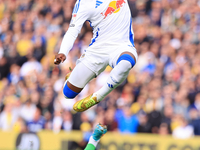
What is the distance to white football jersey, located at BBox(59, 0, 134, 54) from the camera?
7156mm

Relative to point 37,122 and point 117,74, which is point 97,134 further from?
point 37,122

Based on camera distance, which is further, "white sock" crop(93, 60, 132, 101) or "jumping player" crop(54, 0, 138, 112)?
"jumping player" crop(54, 0, 138, 112)

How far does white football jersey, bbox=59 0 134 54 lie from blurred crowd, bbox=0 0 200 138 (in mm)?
4194

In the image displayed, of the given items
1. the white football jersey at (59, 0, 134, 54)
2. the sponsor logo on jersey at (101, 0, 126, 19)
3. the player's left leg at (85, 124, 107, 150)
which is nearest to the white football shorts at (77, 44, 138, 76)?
the white football jersey at (59, 0, 134, 54)

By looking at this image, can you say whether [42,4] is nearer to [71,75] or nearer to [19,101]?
[19,101]

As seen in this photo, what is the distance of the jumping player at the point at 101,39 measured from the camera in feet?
23.0

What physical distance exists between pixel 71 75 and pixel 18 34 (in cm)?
849

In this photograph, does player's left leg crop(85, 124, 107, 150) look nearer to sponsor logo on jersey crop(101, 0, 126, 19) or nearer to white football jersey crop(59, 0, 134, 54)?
white football jersey crop(59, 0, 134, 54)

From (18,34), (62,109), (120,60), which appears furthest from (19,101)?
(120,60)

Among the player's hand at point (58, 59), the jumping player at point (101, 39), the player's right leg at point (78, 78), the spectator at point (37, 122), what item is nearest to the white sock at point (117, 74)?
the jumping player at point (101, 39)

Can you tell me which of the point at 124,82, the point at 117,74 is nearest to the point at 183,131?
the point at 124,82

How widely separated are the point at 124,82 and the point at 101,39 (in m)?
5.39

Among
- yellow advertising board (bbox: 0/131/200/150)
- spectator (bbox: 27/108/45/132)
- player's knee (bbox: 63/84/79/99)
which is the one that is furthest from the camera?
spectator (bbox: 27/108/45/132)

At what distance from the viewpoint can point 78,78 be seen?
24.6 ft
